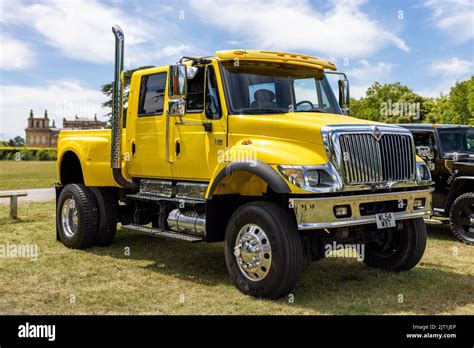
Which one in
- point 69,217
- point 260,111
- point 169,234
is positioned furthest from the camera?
point 69,217

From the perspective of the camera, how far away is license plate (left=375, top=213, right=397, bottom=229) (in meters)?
6.64

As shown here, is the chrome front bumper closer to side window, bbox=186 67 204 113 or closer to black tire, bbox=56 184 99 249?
side window, bbox=186 67 204 113

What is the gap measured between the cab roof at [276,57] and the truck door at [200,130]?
0.23 meters

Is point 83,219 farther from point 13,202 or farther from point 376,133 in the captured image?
point 376,133

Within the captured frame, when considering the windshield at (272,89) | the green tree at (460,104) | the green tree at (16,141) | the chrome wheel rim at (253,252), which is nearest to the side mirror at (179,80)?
the windshield at (272,89)

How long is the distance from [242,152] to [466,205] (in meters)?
5.53

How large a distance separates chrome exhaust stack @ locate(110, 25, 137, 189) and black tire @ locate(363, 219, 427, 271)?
3.72m

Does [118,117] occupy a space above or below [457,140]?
above

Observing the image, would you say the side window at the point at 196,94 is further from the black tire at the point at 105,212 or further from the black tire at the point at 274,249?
the black tire at the point at 105,212

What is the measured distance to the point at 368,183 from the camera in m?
6.55

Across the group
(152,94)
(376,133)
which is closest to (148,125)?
(152,94)

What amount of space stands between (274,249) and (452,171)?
593 cm

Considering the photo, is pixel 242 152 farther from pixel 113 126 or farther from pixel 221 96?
pixel 113 126

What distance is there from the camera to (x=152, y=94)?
331 inches
